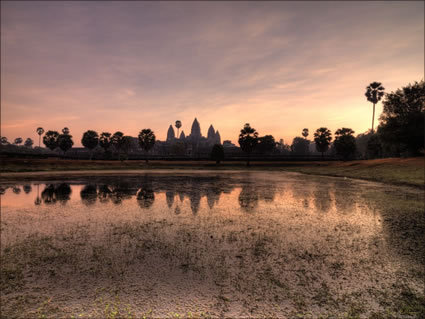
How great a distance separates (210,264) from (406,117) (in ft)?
170

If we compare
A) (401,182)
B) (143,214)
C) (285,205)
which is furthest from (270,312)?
(401,182)

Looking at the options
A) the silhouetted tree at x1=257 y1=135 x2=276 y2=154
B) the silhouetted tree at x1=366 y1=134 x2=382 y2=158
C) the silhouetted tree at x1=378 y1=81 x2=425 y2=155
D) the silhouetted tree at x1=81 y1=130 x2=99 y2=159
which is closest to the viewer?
the silhouetted tree at x1=378 y1=81 x2=425 y2=155

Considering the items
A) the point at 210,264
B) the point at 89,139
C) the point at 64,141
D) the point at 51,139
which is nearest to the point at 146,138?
the point at 89,139

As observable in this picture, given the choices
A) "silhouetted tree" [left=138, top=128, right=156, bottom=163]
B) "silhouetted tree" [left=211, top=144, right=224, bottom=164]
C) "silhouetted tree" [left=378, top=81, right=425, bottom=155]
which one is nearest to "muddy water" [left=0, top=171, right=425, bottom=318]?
"silhouetted tree" [left=378, top=81, right=425, bottom=155]

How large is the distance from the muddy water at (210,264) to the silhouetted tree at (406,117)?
4086 cm

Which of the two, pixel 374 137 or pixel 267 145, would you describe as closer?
pixel 374 137

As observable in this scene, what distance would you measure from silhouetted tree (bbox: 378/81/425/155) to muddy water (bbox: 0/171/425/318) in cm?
4086

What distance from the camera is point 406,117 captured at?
42219mm

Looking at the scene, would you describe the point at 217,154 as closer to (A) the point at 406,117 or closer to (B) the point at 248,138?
(B) the point at 248,138

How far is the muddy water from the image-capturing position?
4.22 metres

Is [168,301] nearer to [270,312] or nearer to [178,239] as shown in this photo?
[270,312]

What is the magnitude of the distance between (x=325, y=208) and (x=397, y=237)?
4691mm

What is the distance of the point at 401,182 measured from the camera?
24266 millimetres

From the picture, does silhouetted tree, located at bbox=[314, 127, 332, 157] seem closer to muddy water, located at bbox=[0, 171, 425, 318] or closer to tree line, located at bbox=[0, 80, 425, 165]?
tree line, located at bbox=[0, 80, 425, 165]
